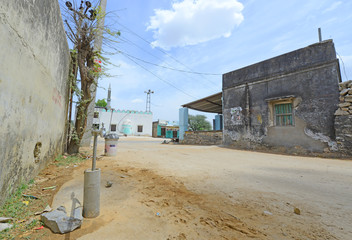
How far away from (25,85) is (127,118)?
25.7 m

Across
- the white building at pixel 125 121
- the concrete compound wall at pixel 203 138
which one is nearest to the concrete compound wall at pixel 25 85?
the concrete compound wall at pixel 203 138

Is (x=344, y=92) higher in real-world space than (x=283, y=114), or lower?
higher

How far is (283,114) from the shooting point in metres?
8.20

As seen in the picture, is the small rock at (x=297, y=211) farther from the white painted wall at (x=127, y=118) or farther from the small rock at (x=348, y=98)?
the white painted wall at (x=127, y=118)

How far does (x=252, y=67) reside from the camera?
9656 mm

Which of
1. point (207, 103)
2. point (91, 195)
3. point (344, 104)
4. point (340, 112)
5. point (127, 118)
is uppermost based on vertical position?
Answer: point (207, 103)

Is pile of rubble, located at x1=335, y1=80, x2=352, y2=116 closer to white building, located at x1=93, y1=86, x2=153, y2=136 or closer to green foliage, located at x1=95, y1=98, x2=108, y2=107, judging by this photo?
white building, located at x1=93, y1=86, x2=153, y2=136

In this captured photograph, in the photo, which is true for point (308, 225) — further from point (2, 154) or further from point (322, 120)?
point (322, 120)

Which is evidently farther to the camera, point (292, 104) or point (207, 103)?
point (207, 103)

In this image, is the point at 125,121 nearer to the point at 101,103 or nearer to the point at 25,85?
the point at 101,103

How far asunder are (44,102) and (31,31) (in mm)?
1256

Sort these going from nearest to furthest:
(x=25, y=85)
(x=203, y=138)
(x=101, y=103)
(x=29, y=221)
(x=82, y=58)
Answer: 1. (x=29, y=221)
2. (x=25, y=85)
3. (x=82, y=58)
4. (x=203, y=138)
5. (x=101, y=103)

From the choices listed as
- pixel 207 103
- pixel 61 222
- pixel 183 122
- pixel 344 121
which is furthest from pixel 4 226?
pixel 183 122

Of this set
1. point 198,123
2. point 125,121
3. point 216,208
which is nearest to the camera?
point 216,208
